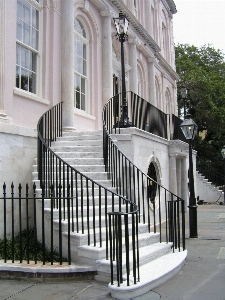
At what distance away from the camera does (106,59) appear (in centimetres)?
1374

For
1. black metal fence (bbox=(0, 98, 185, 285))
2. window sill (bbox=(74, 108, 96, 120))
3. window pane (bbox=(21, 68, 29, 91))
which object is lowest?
black metal fence (bbox=(0, 98, 185, 285))

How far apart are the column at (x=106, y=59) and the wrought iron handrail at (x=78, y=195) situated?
10.9 feet

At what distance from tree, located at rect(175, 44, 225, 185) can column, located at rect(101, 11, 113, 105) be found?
41.8 ft

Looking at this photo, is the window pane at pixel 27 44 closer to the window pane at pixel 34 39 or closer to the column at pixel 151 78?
the window pane at pixel 34 39

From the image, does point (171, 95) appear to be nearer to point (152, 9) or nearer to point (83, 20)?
point (152, 9)

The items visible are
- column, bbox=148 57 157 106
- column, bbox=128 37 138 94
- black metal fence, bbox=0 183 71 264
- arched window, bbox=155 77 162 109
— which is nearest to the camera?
black metal fence, bbox=0 183 71 264

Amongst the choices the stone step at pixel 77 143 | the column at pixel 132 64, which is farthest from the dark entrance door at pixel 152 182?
the column at pixel 132 64

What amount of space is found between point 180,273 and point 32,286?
241 cm

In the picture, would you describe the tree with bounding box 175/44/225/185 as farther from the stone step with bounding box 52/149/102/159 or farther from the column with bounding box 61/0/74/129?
the stone step with bounding box 52/149/102/159

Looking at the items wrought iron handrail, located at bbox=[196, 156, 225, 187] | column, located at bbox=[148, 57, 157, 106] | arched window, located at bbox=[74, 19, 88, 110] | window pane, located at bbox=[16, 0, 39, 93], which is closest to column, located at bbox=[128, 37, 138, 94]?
column, located at bbox=[148, 57, 157, 106]

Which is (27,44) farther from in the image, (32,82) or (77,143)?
(77,143)

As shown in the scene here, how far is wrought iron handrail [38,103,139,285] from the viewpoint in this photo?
5.11m

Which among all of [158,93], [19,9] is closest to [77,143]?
[19,9]

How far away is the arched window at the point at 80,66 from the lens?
491 inches
